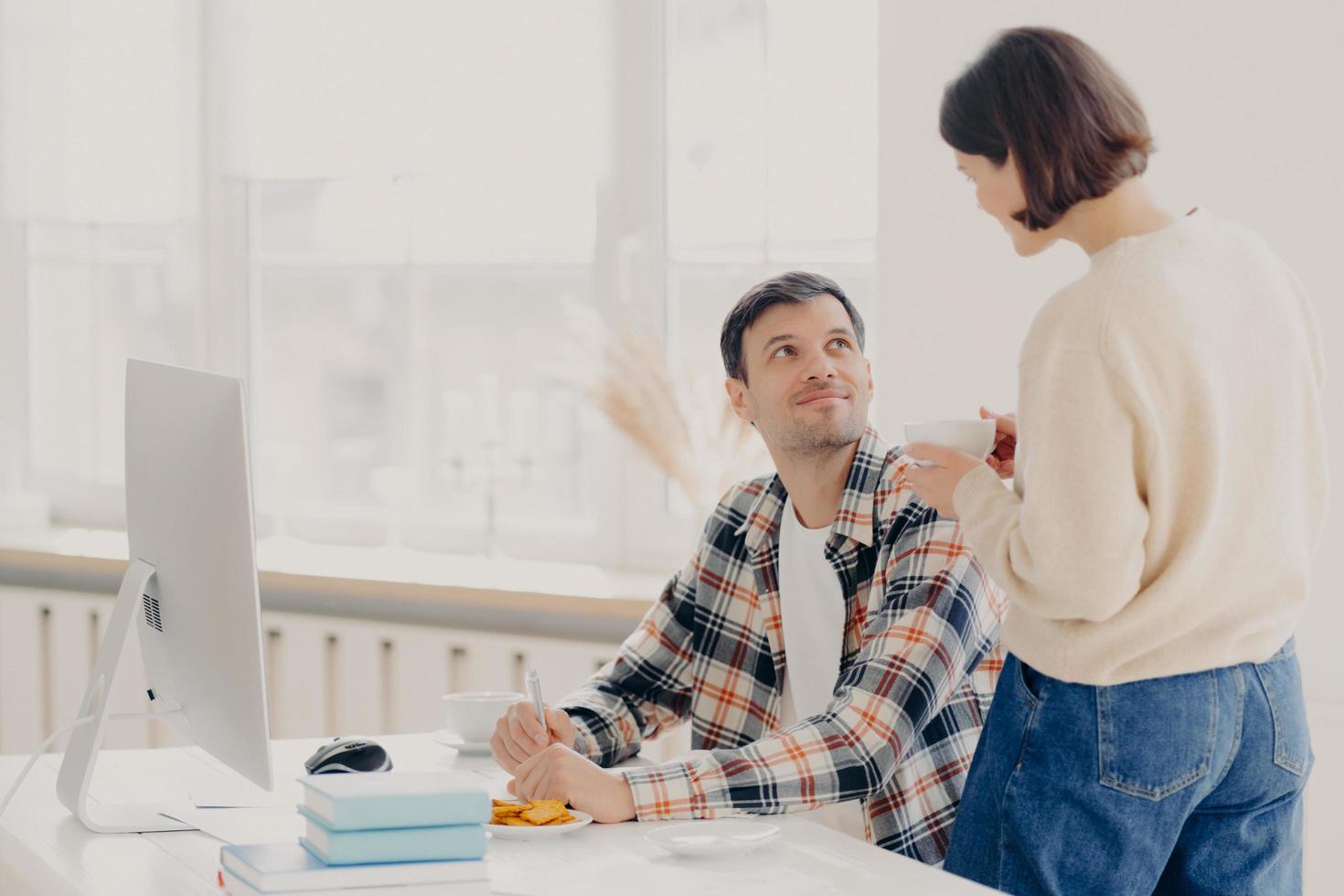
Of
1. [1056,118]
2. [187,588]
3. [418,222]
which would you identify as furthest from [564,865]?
[418,222]

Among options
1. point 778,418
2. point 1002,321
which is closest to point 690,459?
Answer: point 1002,321

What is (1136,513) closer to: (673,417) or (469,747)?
(469,747)

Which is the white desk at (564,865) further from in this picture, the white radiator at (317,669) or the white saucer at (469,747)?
the white radiator at (317,669)

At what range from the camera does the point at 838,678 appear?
6.34 feet

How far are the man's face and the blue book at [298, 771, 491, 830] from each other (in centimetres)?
84

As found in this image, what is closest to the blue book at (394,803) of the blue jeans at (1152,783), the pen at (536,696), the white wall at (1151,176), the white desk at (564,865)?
the white desk at (564,865)

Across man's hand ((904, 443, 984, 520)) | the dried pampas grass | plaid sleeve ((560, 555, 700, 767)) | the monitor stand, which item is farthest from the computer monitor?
the dried pampas grass

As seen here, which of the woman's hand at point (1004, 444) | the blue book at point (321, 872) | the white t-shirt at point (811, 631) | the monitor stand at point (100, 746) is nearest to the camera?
the blue book at point (321, 872)

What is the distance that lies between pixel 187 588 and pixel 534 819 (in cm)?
47

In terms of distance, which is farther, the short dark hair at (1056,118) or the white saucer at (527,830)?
the white saucer at (527,830)

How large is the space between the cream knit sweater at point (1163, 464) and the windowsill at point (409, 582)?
153 centimetres

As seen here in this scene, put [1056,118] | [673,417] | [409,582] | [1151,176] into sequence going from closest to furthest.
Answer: [1056,118]
[1151,176]
[673,417]
[409,582]

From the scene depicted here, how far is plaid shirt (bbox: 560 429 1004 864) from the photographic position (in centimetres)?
174

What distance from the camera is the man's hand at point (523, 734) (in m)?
1.91
